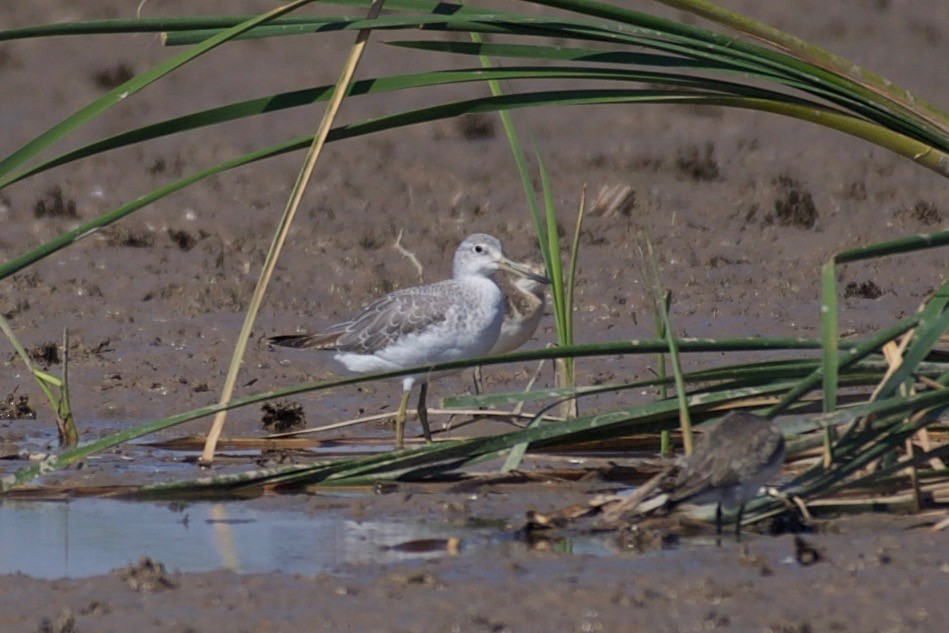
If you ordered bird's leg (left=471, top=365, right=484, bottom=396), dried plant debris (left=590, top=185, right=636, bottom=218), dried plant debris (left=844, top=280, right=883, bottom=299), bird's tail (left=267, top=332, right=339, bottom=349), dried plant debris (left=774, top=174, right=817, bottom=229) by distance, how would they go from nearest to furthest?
bird's leg (left=471, top=365, right=484, bottom=396), bird's tail (left=267, top=332, right=339, bottom=349), dried plant debris (left=844, top=280, right=883, bottom=299), dried plant debris (left=590, top=185, right=636, bottom=218), dried plant debris (left=774, top=174, right=817, bottom=229)

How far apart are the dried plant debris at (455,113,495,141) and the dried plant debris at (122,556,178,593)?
8283mm

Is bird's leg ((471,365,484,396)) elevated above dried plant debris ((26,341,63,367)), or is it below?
below

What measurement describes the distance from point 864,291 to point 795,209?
1.64 metres

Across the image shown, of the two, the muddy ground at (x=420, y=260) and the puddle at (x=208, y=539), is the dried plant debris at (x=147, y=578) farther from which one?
the puddle at (x=208, y=539)

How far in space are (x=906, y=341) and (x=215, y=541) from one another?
2.04 meters

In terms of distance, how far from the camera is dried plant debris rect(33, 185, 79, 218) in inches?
430

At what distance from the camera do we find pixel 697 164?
38.9 ft

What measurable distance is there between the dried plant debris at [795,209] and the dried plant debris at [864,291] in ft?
4.68

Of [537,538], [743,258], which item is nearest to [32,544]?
[537,538]

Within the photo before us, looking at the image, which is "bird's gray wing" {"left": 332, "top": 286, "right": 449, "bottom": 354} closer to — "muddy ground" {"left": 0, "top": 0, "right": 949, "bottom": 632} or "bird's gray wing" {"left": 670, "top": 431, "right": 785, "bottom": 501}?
"muddy ground" {"left": 0, "top": 0, "right": 949, "bottom": 632}

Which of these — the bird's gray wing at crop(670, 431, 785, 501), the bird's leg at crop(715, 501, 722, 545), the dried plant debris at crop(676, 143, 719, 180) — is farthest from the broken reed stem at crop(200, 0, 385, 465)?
the dried plant debris at crop(676, 143, 719, 180)

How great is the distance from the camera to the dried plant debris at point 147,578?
434 cm

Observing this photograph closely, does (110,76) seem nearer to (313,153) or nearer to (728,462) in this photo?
(313,153)

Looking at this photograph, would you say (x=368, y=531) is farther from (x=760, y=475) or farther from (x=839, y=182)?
(x=839, y=182)
